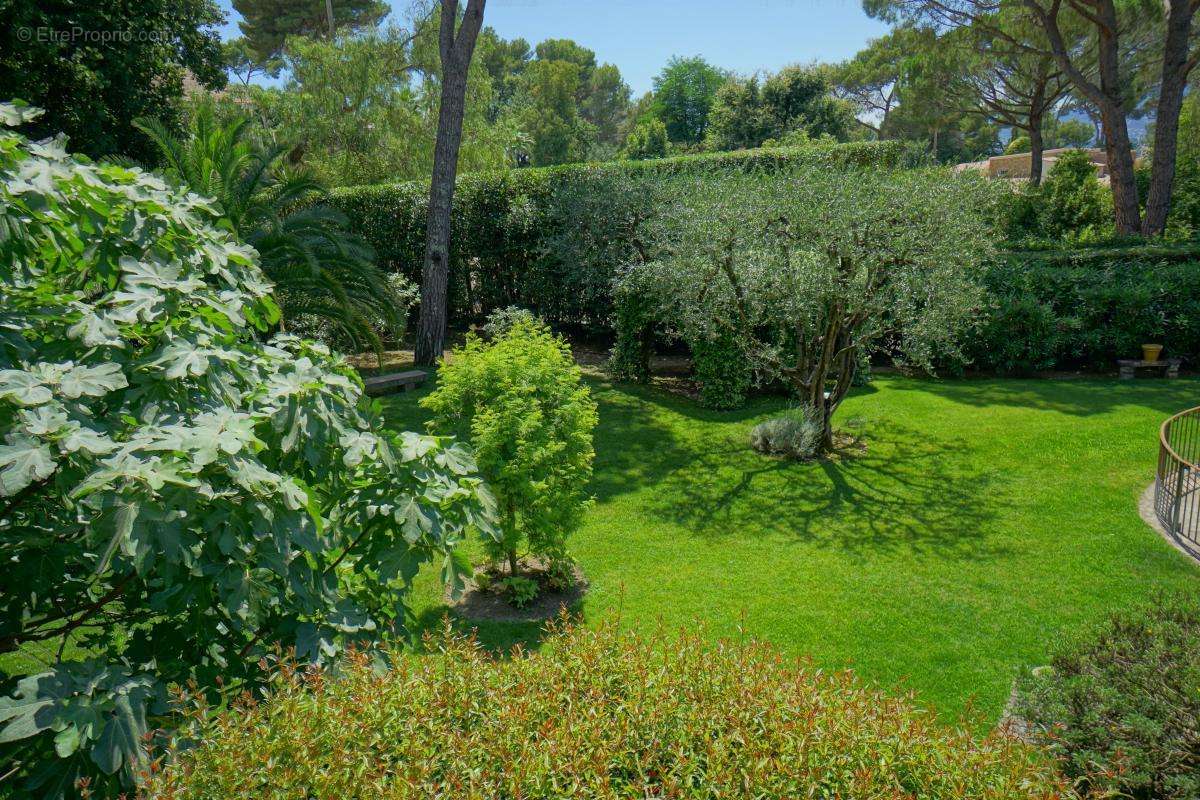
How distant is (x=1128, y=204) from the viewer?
1856 cm

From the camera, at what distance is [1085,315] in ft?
41.6

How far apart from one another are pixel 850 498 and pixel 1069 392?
5.76 metres

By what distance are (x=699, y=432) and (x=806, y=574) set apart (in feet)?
12.8

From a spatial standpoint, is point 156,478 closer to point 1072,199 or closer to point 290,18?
point 1072,199

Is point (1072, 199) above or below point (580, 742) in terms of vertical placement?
above

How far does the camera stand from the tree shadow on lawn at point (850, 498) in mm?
7297

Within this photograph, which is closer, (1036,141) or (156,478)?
(156,478)

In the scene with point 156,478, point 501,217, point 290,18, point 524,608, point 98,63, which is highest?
point 290,18

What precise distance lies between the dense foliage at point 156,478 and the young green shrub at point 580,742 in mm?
390

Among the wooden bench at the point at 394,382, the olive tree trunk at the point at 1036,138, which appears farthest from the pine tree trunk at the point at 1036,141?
the wooden bench at the point at 394,382

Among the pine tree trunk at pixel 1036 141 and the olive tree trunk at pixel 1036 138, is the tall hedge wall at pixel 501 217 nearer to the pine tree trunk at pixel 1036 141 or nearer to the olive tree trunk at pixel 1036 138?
the olive tree trunk at pixel 1036 138

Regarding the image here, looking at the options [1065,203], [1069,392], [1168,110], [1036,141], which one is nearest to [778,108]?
[1036,141]

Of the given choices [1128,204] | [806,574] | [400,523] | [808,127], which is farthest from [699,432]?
[808,127]

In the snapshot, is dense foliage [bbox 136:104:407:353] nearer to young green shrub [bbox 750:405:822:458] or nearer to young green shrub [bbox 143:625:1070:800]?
young green shrub [bbox 750:405:822:458]
